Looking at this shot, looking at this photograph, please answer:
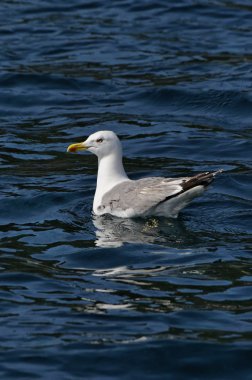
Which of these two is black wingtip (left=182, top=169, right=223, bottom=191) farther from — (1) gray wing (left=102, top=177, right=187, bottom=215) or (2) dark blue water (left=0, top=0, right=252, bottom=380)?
(2) dark blue water (left=0, top=0, right=252, bottom=380)

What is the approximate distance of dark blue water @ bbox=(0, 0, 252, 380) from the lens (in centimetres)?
791

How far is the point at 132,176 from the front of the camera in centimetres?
1305

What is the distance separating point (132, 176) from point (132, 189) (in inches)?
72.2

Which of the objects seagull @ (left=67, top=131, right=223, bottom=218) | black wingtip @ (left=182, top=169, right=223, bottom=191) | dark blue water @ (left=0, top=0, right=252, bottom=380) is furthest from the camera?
seagull @ (left=67, top=131, right=223, bottom=218)

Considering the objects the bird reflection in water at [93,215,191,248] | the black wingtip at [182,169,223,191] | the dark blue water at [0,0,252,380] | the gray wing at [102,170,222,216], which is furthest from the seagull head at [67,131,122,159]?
the black wingtip at [182,169,223,191]

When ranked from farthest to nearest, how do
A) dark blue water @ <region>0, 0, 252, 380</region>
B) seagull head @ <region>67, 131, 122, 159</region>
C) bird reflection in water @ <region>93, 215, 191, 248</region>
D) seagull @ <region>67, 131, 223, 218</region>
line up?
seagull head @ <region>67, 131, 122, 159</region>
seagull @ <region>67, 131, 223, 218</region>
bird reflection in water @ <region>93, 215, 191, 248</region>
dark blue water @ <region>0, 0, 252, 380</region>

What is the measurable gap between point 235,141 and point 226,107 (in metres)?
1.68

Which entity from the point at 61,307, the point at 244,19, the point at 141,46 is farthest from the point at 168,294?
the point at 244,19

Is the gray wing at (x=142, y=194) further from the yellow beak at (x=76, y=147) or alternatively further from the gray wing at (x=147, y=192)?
the yellow beak at (x=76, y=147)

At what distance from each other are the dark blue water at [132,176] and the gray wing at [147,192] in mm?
179

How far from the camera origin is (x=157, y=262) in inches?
385

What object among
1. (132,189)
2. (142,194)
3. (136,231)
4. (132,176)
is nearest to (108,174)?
(132,189)

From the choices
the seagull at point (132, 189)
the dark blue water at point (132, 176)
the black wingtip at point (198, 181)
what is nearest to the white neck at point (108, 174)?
the seagull at point (132, 189)

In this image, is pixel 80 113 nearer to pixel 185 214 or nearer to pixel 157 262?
pixel 185 214
